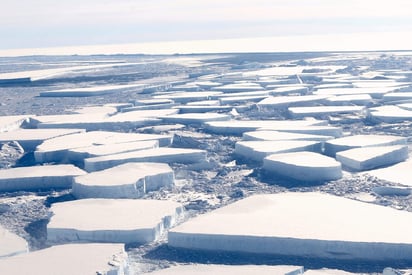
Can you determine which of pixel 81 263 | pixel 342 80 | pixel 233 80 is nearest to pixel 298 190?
pixel 81 263

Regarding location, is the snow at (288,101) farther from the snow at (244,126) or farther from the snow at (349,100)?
the snow at (244,126)

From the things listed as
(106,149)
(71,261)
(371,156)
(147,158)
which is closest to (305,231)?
(71,261)

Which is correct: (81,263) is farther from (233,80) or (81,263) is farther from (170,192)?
(233,80)

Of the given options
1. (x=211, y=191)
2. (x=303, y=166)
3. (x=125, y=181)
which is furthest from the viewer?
(x=303, y=166)

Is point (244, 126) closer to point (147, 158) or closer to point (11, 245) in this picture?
point (147, 158)

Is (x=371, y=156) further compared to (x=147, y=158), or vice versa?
(x=147, y=158)

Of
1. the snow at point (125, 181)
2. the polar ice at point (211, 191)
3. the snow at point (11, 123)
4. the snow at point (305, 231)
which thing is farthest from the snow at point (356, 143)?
the snow at point (11, 123)

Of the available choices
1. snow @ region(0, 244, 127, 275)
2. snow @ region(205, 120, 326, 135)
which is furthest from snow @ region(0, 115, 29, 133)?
snow @ region(0, 244, 127, 275)
